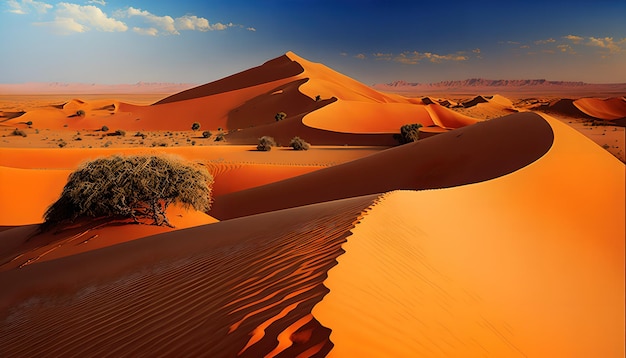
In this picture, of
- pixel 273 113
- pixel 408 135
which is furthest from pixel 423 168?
pixel 273 113

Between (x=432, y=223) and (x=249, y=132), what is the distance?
33.4 metres

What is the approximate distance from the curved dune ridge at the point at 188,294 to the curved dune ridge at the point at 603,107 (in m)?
61.5

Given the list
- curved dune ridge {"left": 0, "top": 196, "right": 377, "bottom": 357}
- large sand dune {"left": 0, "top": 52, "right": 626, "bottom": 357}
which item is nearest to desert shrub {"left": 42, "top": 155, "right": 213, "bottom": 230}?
large sand dune {"left": 0, "top": 52, "right": 626, "bottom": 357}

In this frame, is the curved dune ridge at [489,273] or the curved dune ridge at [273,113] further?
the curved dune ridge at [273,113]

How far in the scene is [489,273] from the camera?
5.63 m

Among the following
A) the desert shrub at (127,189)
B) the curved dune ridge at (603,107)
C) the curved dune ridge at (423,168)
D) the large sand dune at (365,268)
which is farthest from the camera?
the curved dune ridge at (603,107)

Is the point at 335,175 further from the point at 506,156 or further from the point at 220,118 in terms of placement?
the point at 220,118

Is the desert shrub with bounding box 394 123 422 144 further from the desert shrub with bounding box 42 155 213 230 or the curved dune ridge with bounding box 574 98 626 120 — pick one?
the curved dune ridge with bounding box 574 98 626 120

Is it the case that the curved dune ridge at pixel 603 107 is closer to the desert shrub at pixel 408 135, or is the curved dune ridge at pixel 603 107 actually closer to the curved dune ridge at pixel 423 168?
the desert shrub at pixel 408 135

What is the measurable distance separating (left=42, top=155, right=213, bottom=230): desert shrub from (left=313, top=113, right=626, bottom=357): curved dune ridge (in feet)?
17.7

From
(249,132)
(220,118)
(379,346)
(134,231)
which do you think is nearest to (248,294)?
(379,346)

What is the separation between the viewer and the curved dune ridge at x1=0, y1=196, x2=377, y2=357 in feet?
8.96

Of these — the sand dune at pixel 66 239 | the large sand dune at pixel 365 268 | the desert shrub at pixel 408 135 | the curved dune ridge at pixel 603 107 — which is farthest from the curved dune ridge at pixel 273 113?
the sand dune at pixel 66 239

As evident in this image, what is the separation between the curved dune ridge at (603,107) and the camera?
53.6 meters
